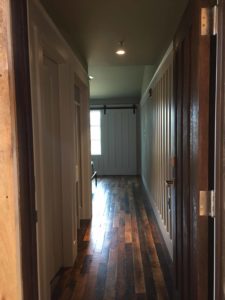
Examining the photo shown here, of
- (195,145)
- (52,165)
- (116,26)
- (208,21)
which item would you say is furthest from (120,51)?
(195,145)

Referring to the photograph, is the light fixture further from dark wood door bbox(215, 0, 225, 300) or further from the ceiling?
dark wood door bbox(215, 0, 225, 300)

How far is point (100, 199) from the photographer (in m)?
5.67

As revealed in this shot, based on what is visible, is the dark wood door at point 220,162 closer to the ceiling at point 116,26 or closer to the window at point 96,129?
the ceiling at point 116,26

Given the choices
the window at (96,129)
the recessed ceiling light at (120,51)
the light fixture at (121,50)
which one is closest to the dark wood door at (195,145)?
the light fixture at (121,50)

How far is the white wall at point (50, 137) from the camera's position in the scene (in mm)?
1752

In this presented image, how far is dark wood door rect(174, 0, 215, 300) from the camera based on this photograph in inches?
46.1

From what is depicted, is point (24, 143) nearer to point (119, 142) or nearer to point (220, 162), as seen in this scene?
point (220, 162)

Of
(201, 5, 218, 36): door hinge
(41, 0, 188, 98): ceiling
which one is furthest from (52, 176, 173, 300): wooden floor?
(41, 0, 188, 98): ceiling

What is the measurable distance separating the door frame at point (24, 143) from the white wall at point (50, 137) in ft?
1.68

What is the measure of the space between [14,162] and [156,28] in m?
2.37

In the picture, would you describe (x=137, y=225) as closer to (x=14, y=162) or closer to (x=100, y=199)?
(x=100, y=199)

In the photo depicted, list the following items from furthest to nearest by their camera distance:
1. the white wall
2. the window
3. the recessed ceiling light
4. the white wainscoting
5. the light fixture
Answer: the window
the white wainscoting
the recessed ceiling light
the light fixture
the white wall

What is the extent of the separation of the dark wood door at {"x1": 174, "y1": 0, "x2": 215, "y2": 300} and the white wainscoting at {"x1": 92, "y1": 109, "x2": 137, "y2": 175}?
23.1 ft

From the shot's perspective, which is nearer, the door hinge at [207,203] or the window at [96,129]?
the door hinge at [207,203]
